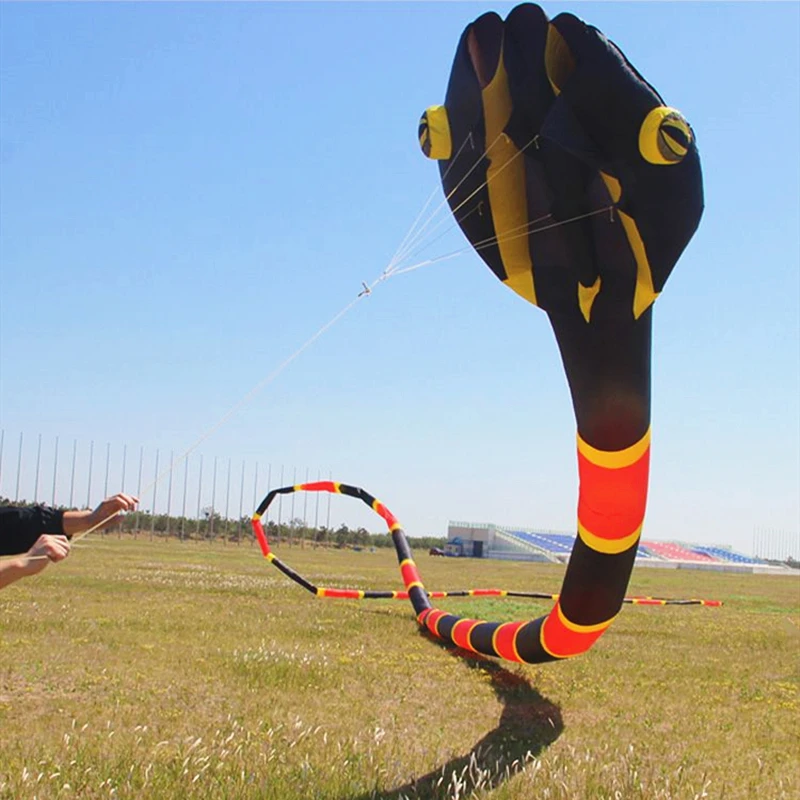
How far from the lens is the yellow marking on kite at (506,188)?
6809 mm

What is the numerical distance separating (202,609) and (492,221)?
11.7 m

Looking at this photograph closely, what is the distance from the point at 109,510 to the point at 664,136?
14.4 feet

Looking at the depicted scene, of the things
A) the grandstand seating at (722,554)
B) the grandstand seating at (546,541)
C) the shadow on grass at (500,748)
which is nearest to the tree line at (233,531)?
the grandstand seating at (546,541)

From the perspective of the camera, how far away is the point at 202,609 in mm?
16875

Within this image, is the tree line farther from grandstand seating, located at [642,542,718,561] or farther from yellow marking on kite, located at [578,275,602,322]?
yellow marking on kite, located at [578,275,602,322]

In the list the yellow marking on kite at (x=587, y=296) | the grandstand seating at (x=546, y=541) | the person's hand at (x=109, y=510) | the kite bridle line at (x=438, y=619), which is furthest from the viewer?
the grandstand seating at (x=546, y=541)

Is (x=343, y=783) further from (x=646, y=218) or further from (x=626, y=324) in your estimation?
(x=646, y=218)

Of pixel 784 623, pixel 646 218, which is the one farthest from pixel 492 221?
pixel 784 623

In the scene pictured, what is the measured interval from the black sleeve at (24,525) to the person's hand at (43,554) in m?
1.24

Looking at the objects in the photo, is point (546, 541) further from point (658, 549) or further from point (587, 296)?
point (587, 296)

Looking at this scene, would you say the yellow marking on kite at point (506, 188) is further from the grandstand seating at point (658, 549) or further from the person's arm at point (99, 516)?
the grandstand seating at point (658, 549)

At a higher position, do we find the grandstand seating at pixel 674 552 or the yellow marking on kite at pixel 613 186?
the yellow marking on kite at pixel 613 186

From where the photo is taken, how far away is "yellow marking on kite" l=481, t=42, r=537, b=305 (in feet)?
22.3

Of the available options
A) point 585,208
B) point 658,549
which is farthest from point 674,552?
point 585,208
